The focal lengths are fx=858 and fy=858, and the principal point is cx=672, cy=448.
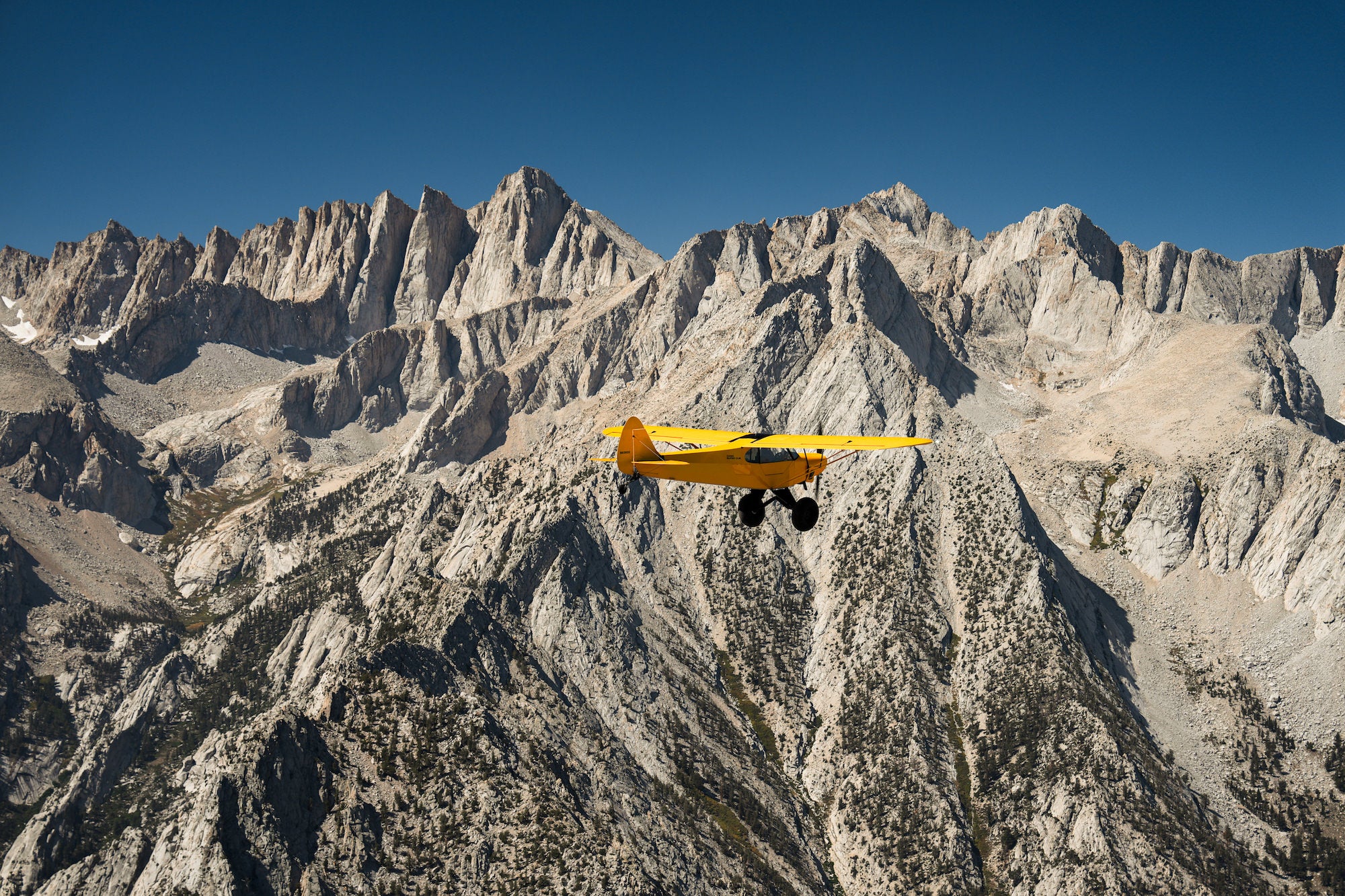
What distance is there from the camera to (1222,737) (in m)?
151

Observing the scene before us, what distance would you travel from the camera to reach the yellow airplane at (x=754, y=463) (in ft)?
185

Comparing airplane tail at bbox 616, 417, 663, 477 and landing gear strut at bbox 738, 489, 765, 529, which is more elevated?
airplane tail at bbox 616, 417, 663, 477

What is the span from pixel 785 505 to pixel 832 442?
8359 mm

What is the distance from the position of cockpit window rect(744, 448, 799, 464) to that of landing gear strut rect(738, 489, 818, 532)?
6.85ft

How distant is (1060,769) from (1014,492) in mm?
59925

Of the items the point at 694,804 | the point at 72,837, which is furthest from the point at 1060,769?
the point at 72,837

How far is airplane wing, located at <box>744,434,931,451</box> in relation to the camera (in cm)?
5916

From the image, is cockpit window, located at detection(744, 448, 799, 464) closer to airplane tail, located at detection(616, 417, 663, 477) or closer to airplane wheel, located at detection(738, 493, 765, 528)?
airplane wheel, located at detection(738, 493, 765, 528)

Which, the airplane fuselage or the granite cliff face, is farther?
the granite cliff face

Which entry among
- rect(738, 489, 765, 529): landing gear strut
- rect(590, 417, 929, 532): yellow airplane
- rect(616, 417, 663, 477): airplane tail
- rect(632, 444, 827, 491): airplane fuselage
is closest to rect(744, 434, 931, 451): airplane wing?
rect(590, 417, 929, 532): yellow airplane

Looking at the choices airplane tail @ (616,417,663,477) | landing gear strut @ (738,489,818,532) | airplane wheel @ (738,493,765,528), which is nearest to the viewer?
landing gear strut @ (738,489,818,532)

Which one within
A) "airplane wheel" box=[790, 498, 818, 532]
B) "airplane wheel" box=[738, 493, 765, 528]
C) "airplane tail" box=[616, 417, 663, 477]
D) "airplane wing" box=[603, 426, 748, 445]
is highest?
"airplane wing" box=[603, 426, 748, 445]

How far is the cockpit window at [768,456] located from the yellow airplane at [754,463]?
44mm

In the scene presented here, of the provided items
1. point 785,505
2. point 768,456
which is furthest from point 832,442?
point 785,505
